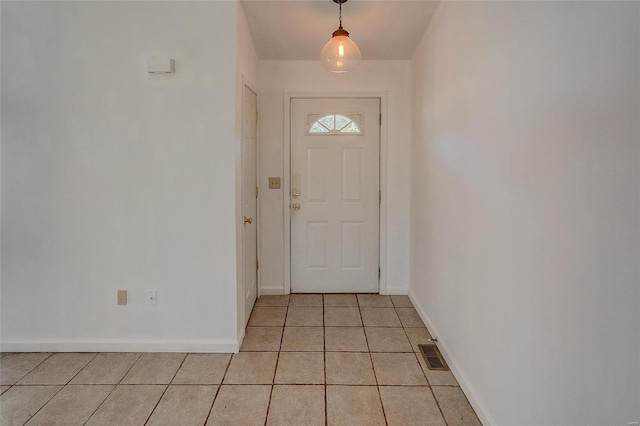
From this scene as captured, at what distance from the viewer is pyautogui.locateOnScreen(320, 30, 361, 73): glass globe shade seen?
7.78 ft

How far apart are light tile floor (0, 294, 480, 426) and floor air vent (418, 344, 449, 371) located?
5 cm

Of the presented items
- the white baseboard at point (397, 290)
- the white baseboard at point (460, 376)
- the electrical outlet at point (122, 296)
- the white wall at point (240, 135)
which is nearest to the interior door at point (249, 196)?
the white wall at point (240, 135)

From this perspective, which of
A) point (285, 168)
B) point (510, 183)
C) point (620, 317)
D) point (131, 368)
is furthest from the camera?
point (285, 168)

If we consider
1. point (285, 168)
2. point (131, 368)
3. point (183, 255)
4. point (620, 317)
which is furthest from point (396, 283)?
point (620, 317)

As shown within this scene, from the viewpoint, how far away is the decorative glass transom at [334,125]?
11.4ft

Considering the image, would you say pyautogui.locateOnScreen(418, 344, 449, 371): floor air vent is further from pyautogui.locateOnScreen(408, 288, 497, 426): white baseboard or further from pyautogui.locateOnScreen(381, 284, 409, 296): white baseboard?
pyautogui.locateOnScreen(381, 284, 409, 296): white baseboard

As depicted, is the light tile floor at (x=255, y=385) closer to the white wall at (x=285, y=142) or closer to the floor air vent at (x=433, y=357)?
the floor air vent at (x=433, y=357)

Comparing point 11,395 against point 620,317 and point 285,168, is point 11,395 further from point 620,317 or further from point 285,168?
point 620,317

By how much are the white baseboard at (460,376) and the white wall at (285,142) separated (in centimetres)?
91

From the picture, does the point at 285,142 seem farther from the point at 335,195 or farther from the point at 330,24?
the point at 330,24

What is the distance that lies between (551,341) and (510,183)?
0.62 m

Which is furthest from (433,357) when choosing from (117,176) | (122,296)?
(117,176)

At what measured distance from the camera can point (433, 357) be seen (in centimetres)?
233

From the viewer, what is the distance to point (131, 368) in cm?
220
